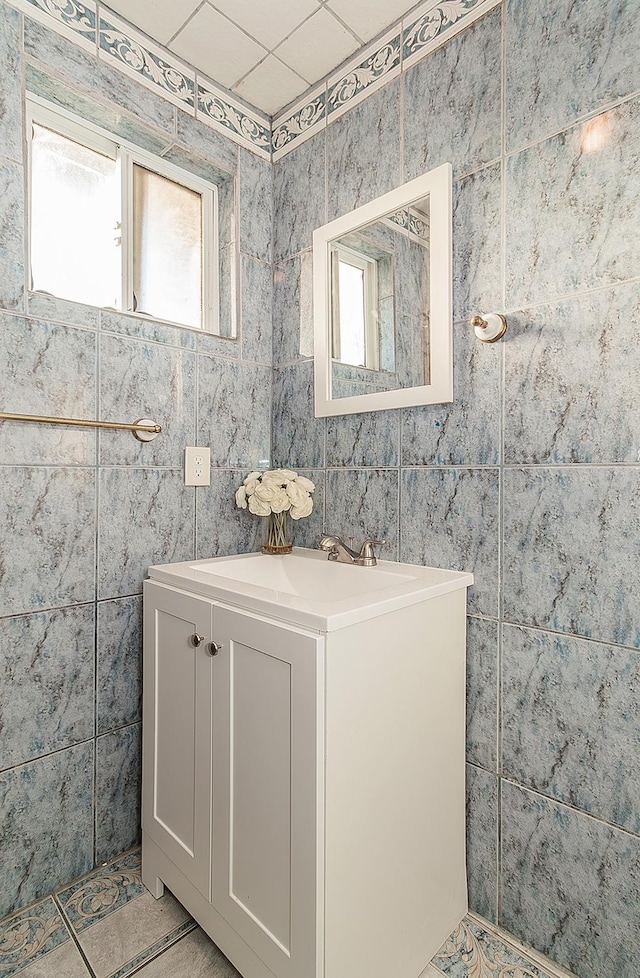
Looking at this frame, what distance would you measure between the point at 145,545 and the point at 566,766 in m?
1.20

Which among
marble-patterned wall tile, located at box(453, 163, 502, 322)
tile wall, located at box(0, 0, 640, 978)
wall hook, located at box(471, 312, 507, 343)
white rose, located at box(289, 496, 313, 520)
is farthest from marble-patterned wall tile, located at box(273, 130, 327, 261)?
A: white rose, located at box(289, 496, 313, 520)

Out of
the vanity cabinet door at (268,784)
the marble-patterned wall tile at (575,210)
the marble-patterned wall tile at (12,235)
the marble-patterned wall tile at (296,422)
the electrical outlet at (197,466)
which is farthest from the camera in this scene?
the marble-patterned wall tile at (296,422)

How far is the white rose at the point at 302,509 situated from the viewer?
1.63 meters

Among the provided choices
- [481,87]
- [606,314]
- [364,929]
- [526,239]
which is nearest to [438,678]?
[364,929]

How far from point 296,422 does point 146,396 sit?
50 cm

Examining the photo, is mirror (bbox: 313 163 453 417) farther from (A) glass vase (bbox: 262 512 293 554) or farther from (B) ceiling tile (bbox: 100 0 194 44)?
(B) ceiling tile (bbox: 100 0 194 44)

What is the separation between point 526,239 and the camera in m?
1.18

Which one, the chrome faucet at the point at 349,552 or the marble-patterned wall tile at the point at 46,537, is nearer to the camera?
the marble-patterned wall tile at the point at 46,537

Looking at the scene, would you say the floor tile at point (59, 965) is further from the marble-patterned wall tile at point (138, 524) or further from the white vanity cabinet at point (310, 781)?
the marble-patterned wall tile at point (138, 524)

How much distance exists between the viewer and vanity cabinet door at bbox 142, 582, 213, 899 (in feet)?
3.84

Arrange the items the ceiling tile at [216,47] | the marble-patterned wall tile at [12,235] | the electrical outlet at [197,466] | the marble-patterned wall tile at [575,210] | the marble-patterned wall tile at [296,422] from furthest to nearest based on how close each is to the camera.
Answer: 1. the marble-patterned wall tile at [296,422]
2. the electrical outlet at [197,466]
3. the ceiling tile at [216,47]
4. the marble-patterned wall tile at [12,235]
5. the marble-patterned wall tile at [575,210]

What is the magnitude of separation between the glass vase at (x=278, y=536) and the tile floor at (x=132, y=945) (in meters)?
0.96

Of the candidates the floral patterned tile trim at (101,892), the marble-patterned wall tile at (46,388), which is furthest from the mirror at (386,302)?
the floral patterned tile trim at (101,892)

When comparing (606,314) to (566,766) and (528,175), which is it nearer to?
(528,175)
